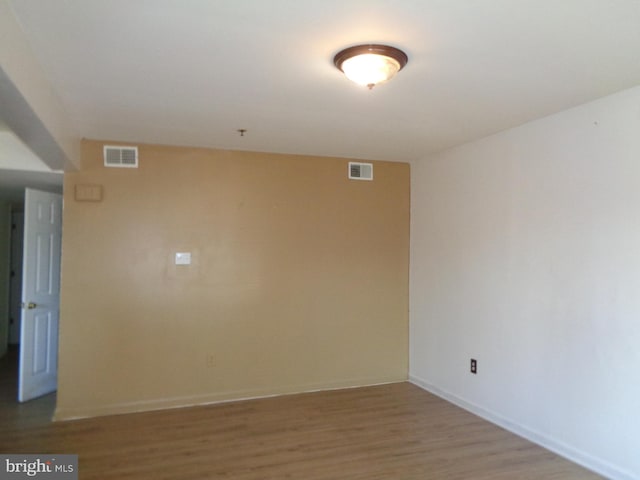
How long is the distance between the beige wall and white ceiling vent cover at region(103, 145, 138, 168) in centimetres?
6

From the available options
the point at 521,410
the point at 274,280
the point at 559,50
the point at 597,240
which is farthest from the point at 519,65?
the point at 274,280

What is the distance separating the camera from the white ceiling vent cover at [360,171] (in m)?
4.80

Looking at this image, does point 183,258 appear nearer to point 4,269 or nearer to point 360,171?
point 360,171

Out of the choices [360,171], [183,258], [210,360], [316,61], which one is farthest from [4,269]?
[316,61]

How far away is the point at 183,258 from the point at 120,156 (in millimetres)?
1061

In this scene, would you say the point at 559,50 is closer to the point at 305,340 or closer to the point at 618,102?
the point at 618,102

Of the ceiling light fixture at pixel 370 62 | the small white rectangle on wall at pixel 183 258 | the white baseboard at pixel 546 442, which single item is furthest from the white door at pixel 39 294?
the white baseboard at pixel 546 442

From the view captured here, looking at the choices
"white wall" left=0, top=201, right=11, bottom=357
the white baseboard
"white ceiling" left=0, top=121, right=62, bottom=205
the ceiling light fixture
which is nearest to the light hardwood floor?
the white baseboard

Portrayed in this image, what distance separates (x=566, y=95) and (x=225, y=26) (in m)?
2.16

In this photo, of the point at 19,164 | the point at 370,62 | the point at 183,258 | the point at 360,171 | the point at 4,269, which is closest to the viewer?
the point at 370,62

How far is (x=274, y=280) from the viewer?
4512 mm

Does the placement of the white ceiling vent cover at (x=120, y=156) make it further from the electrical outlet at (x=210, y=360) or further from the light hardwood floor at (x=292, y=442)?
the light hardwood floor at (x=292, y=442)

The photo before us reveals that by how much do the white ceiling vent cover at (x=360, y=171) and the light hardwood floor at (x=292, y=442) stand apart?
88.2 inches

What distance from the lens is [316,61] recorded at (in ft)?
7.72
